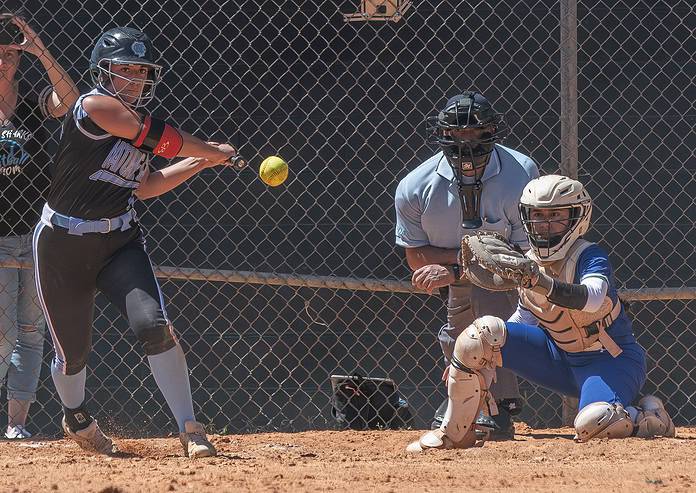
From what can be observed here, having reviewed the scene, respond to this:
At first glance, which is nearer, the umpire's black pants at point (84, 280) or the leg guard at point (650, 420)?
the umpire's black pants at point (84, 280)

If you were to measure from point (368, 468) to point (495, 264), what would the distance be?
1.02 m

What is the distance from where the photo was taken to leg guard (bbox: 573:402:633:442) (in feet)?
16.3

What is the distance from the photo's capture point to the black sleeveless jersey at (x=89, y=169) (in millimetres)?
5031

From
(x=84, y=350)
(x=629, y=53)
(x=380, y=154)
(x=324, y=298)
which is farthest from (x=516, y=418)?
(x=84, y=350)

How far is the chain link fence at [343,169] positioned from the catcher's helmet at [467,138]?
4.94 feet

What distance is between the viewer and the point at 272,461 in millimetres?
4918

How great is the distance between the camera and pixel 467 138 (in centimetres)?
573

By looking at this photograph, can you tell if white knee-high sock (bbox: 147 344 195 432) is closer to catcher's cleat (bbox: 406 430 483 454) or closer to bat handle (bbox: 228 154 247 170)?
bat handle (bbox: 228 154 247 170)

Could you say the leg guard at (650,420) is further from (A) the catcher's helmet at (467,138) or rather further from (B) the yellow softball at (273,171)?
(B) the yellow softball at (273,171)

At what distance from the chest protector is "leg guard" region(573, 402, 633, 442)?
1.02 ft

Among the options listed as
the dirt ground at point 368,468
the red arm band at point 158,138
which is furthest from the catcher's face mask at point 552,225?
the red arm band at point 158,138

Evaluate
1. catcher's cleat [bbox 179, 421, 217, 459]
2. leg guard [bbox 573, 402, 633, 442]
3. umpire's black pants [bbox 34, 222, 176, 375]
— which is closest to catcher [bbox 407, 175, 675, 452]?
leg guard [bbox 573, 402, 633, 442]

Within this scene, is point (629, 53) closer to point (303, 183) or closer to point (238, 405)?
point (303, 183)

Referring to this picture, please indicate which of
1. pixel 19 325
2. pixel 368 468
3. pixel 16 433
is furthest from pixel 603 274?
pixel 16 433
